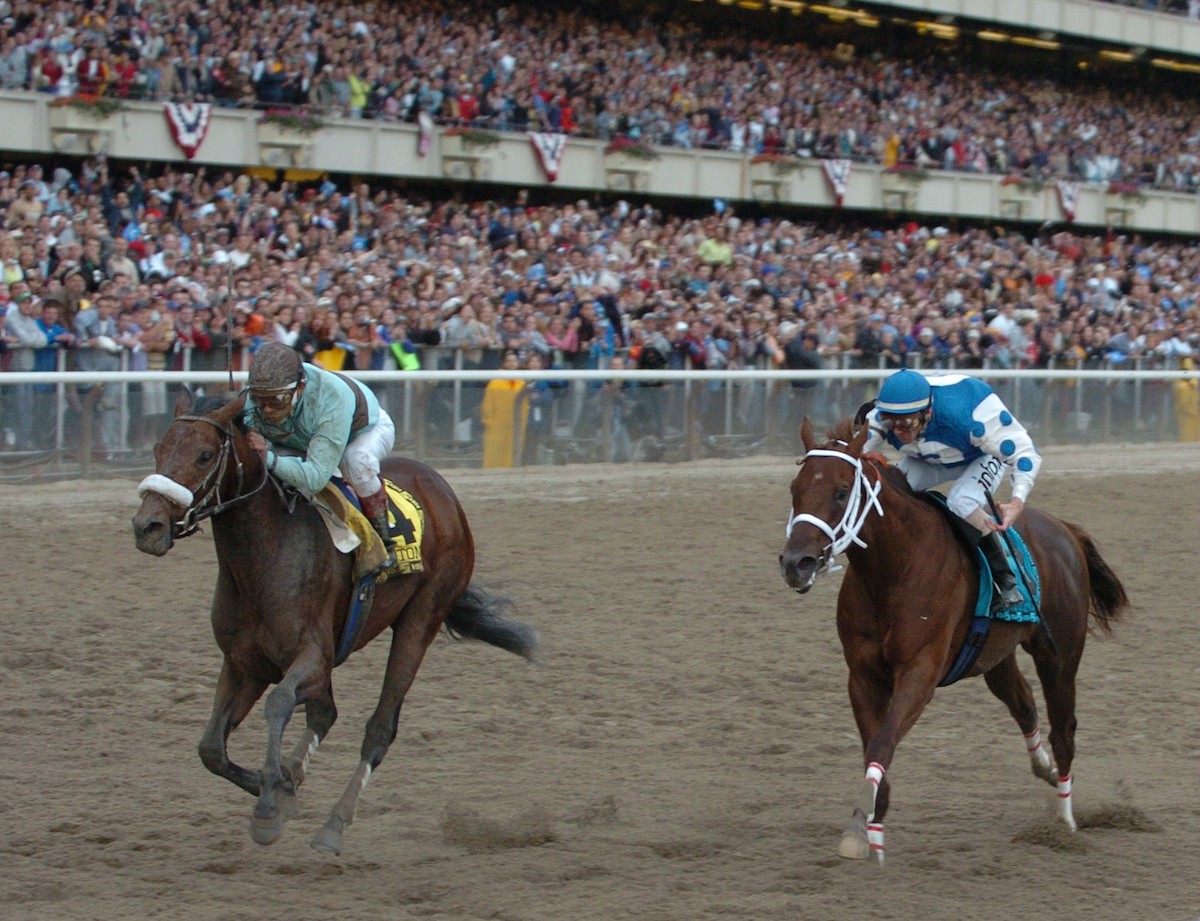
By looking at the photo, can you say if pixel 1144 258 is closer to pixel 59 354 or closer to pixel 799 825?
pixel 59 354

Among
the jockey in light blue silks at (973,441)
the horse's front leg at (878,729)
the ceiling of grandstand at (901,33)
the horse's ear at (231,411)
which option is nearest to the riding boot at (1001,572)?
the jockey in light blue silks at (973,441)

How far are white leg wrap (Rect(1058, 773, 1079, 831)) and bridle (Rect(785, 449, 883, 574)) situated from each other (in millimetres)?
1315

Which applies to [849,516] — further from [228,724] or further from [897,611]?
[228,724]

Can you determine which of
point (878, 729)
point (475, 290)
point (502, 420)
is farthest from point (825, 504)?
point (475, 290)

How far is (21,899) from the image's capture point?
4.32 meters

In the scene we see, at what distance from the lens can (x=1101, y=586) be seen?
627 cm

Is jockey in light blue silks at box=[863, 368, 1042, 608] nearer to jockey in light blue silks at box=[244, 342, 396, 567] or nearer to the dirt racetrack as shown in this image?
the dirt racetrack

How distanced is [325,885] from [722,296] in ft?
47.0

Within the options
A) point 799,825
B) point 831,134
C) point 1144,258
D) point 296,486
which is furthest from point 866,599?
point 1144,258

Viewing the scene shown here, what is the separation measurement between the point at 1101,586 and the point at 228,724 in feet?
11.7

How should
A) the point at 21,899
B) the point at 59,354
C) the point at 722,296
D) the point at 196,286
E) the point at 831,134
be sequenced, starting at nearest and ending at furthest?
the point at 21,899 → the point at 59,354 → the point at 196,286 → the point at 722,296 → the point at 831,134

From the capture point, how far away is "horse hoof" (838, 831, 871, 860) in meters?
4.65

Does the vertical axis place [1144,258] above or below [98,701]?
above

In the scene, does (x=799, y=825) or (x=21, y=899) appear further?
(x=799, y=825)
